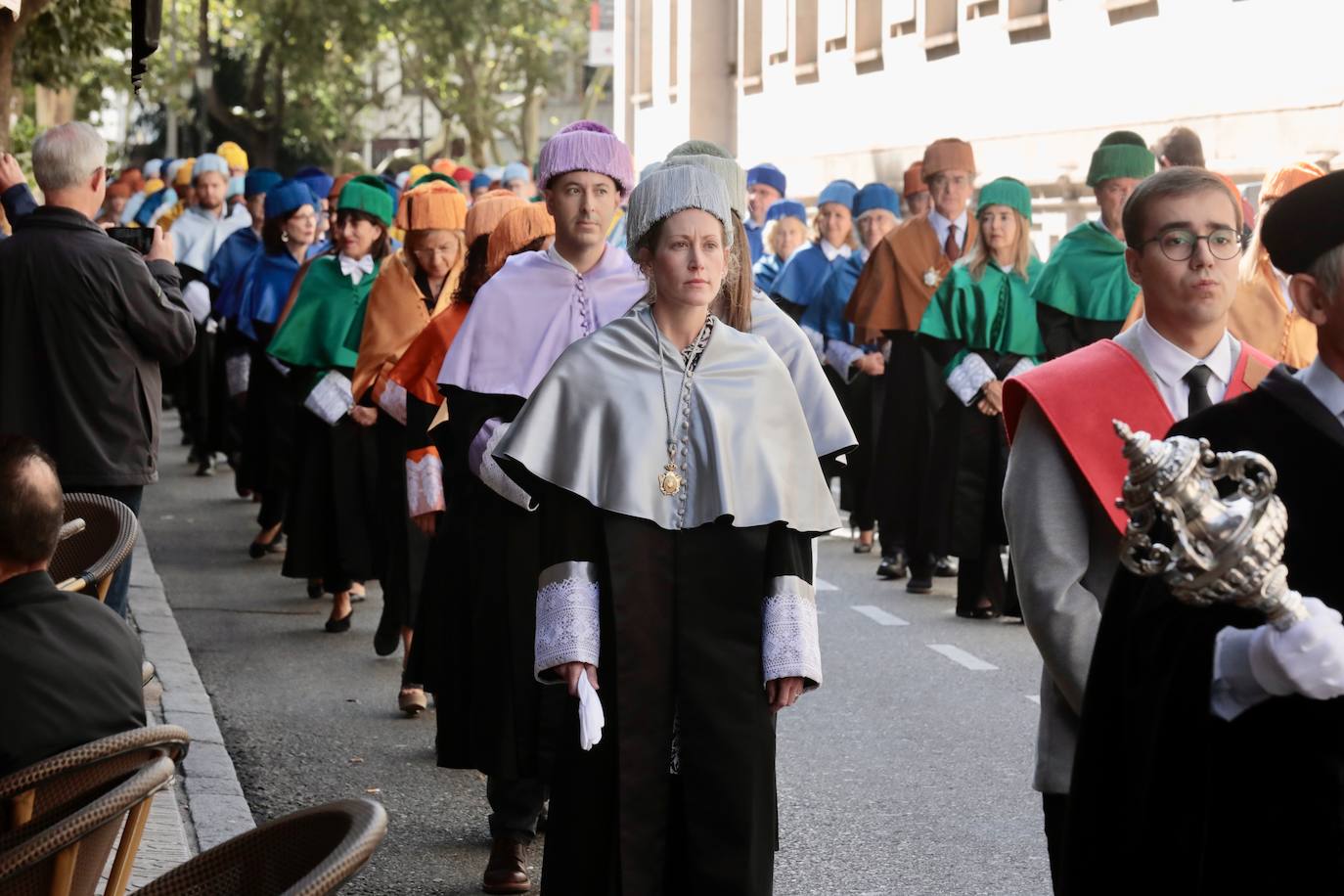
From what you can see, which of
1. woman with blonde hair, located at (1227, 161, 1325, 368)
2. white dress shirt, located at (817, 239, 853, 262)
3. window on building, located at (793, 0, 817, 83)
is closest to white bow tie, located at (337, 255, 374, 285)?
white dress shirt, located at (817, 239, 853, 262)

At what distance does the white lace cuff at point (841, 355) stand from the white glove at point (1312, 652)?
11.7 m

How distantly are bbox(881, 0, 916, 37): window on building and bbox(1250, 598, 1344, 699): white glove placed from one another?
24.4 metres

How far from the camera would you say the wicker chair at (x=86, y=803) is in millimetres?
3549

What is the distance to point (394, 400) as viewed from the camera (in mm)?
9578

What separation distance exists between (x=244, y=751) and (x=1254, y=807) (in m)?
5.88

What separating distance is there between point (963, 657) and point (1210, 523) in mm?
7874

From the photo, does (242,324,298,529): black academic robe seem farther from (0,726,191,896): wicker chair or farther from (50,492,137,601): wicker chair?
(0,726,191,896): wicker chair

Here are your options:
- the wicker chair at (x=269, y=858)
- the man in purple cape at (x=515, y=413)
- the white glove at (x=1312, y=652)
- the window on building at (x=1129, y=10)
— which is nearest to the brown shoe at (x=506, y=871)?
the man in purple cape at (x=515, y=413)

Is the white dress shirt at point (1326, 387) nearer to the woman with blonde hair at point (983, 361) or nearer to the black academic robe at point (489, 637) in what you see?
the black academic robe at point (489, 637)

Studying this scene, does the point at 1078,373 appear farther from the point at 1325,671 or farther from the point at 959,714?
the point at 959,714

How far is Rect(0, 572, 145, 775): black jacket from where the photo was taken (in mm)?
4262

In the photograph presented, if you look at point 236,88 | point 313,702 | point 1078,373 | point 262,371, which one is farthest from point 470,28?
point 1078,373

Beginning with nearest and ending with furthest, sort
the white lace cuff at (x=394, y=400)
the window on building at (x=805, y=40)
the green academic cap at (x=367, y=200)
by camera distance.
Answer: the white lace cuff at (x=394, y=400) < the green academic cap at (x=367, y=200) < the window on building at (x=805, y=40)

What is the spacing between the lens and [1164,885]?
315cm
